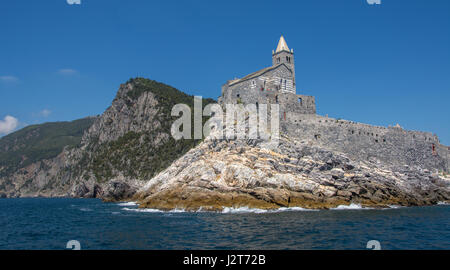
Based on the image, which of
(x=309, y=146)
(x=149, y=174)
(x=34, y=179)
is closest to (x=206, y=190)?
(x=309, y=146)

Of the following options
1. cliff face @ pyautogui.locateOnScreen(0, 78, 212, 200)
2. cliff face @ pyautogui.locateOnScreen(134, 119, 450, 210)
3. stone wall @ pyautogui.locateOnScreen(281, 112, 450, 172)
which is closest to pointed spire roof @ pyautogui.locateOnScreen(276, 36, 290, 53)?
stone wall @ pyautogui.locateOnScreen(281, 112, 450, 172)

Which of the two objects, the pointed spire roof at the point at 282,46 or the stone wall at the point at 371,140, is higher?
the pointed spire roof at the point at 282,46

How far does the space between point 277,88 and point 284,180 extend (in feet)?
57.1

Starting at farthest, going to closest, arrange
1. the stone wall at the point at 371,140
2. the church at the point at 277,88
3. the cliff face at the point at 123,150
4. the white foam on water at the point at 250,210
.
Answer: the cliff face at the point at 123,150, the church at the point at 277,88, the stone wall at the point at 371,140, the white foam on water at the point at 250,210

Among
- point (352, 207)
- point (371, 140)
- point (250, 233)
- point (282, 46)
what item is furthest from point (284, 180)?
point (282, 46)

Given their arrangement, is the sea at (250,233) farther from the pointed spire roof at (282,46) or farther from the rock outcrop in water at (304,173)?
the pointed spire roof at (282,46)

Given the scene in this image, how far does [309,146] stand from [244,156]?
9.03 meters

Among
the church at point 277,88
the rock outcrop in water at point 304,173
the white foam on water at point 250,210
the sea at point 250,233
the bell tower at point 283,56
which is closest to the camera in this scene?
the sea at point 250,233

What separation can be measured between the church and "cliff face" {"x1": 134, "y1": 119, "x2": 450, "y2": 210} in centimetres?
564

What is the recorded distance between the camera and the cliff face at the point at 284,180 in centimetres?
3709

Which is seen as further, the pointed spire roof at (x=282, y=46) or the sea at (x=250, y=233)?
the pointed spire roof at (x=282, y=46)

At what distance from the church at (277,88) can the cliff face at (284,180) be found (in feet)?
18.5

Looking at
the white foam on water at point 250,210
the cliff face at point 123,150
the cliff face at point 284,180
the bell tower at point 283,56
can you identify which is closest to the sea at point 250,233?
the white foam on water at point 250,210

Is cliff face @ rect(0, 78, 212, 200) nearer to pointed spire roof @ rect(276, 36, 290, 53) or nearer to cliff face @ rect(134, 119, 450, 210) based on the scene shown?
cliff face @ rect(134, 119, 450, 210)
